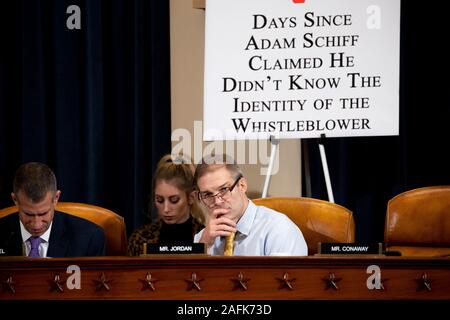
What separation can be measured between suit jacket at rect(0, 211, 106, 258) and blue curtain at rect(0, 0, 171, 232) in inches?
61.7

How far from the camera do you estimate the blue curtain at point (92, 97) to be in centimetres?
459

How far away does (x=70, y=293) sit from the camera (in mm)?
2064

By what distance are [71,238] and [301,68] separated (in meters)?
1.58

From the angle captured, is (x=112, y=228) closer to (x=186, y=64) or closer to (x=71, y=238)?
(x=71, y=238)

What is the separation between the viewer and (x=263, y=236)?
293 centimetres

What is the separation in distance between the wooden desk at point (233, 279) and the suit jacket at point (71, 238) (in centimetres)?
73

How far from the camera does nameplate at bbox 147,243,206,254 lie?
2.24 metres

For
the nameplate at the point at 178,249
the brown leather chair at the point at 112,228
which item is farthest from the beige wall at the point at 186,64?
the nameplate at the point at 178,249

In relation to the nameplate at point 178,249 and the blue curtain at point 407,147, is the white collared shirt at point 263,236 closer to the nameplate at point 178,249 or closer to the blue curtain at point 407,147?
the nameplate at point 178,249

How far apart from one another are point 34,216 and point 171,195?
0.74 meters
